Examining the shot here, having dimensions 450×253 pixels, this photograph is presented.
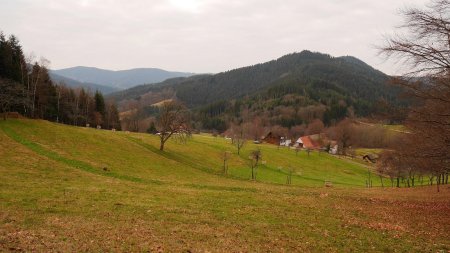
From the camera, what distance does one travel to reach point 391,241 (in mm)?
15953

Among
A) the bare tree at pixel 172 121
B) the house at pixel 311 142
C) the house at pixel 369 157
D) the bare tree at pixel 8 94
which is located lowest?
the house at pixel 369 157

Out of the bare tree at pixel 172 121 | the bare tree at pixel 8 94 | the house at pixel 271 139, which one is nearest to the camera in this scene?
the bare tree at pixel 8 94

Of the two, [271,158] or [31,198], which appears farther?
[271,158]

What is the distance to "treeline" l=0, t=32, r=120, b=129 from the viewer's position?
55888mm

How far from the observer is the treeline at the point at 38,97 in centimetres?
5589

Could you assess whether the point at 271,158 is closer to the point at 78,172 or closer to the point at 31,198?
the point at 78,172

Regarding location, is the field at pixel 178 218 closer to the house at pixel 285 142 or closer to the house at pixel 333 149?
the house at pixel 333 149

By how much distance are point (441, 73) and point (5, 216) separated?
21118 mm

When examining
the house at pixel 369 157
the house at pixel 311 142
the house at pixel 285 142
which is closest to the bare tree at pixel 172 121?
the house at pixel 369 157

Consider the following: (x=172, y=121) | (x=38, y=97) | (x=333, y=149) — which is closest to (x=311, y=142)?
(x=333, y=149)

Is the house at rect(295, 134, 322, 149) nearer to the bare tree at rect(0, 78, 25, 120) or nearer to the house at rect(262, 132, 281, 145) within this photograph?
the house at rect(262, 132, 281, 145)

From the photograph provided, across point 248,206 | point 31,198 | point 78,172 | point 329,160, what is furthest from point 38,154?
point 329,160

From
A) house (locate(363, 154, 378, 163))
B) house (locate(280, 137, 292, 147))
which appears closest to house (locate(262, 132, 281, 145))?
house (locate(280, 137, 292, 147))

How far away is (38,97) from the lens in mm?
74562
